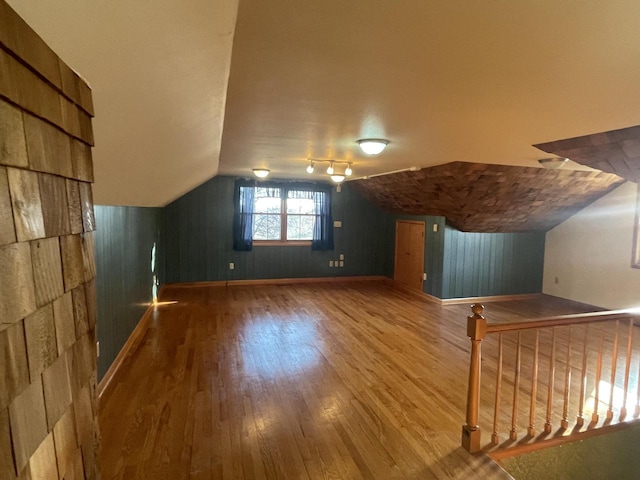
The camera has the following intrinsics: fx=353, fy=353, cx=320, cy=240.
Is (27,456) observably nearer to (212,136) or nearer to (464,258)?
(212,136)

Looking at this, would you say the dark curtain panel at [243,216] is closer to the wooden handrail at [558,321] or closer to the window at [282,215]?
the window at [282,215]

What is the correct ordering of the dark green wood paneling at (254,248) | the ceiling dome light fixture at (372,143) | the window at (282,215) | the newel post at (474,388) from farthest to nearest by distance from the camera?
the window at (282,215)
the dark green wood paneling at (254,248)
the ceiling dome light fixture at (372,143)
the newel post at (474,388)

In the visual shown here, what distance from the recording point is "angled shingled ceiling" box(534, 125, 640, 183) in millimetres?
2459

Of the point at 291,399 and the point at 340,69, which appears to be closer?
the point at 340,69

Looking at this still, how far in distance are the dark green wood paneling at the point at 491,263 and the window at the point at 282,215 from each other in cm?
258

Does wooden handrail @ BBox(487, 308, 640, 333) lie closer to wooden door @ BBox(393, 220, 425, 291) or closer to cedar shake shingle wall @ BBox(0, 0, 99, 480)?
cedar shake shingle wall @ BBox(0, 0, 99, 480)

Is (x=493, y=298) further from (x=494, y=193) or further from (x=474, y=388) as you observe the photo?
(x=474, y=388)

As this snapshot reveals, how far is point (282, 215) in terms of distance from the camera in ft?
24.2

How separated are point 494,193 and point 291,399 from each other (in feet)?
12.8

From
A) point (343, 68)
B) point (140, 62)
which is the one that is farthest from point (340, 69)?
point (140, 62)

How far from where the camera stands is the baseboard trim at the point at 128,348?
2936mm

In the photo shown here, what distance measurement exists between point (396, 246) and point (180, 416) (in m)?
→ 5.80

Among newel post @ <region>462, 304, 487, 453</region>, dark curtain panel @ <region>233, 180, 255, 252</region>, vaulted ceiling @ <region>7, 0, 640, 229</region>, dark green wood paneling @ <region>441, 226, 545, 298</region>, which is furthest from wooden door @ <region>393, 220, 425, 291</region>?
newel post @ <region>462, 304, 487, 453</region>

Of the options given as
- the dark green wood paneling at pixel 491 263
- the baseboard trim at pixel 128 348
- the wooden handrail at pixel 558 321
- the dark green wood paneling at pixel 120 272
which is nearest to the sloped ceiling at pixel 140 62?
the dark green wood paneling at pixel 120 272
